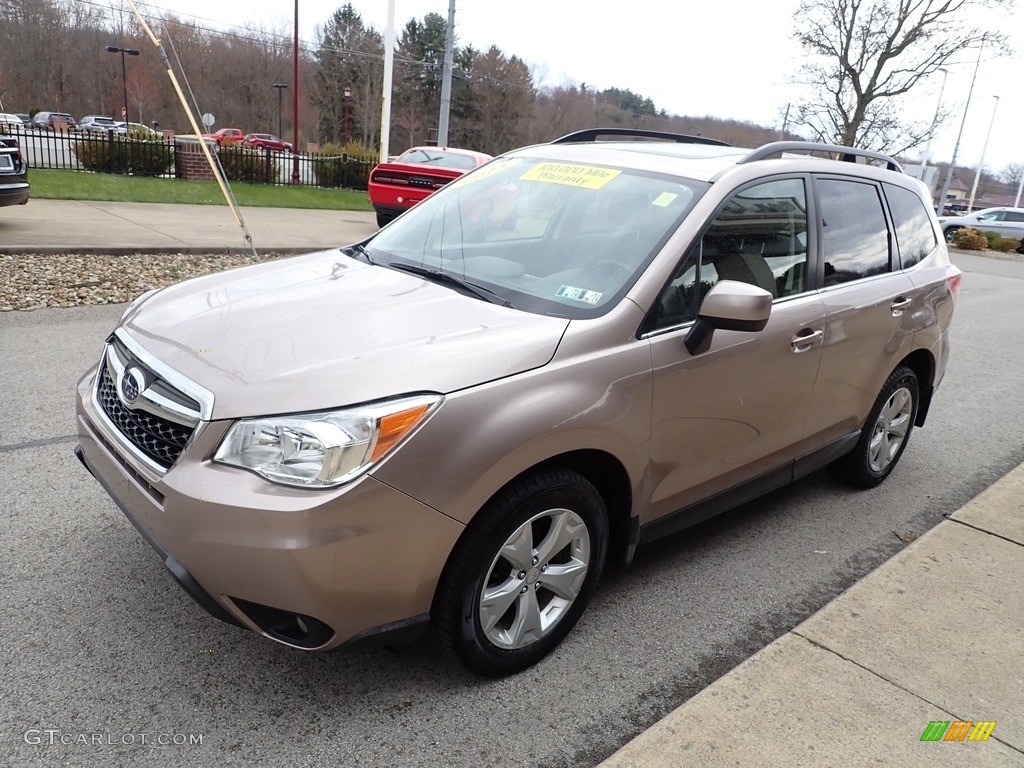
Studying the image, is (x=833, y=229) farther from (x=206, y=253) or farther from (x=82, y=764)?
(x=206, y=253)

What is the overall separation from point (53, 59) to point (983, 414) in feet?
245

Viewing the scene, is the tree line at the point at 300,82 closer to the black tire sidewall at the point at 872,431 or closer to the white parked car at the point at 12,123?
the white parked car at the point at 12,123

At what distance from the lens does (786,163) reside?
3.50 metres

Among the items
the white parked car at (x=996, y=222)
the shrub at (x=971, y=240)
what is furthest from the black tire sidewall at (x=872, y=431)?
the white parked car at (x=996, y=222)

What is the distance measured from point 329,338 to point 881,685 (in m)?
2.24

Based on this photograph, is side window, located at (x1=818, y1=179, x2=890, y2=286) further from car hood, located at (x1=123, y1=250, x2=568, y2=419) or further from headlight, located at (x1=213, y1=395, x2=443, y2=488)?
headlight, located at (x1=213, y1=395, x2=443, y2=488)

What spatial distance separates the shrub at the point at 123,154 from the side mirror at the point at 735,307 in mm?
19823

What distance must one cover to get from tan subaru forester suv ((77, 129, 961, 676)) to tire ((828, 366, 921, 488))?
0.24m

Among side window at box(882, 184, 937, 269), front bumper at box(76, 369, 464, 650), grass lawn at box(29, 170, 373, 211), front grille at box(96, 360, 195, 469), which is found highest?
side window at box(882, 184, 937, 269)

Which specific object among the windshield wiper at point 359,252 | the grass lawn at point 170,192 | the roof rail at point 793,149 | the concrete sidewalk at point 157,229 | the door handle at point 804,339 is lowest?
the concrete sidewalk at point 157,229

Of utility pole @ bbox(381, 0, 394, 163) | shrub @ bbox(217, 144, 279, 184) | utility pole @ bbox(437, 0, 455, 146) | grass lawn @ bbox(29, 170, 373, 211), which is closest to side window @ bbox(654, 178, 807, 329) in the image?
grass lawn @ bbox(29, 170, 373, 211)

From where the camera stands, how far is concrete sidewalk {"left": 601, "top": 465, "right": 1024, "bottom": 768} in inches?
94.3

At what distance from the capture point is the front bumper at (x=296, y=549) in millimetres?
2111

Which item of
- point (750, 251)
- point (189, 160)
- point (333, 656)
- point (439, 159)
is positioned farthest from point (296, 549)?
point (189, 160)
